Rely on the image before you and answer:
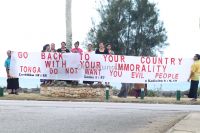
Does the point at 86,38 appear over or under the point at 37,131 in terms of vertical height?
over

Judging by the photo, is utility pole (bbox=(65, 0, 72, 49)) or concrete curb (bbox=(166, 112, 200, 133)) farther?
utility pole (bbox=(65, 0, 72, 49))

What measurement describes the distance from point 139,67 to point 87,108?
366 inches

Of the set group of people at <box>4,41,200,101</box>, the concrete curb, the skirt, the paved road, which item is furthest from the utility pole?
the concrete curb

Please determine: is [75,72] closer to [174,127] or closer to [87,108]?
[87,108]

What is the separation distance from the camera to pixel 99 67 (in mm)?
26125

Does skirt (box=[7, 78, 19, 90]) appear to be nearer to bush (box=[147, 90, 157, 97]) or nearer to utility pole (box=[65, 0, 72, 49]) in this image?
utility pole (box=[65, 0, 72, 49])

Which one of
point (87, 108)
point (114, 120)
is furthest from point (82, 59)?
point (114, 120)

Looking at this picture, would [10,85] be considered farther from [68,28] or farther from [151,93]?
[151,93]

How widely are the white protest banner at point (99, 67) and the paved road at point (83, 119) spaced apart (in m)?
8.01

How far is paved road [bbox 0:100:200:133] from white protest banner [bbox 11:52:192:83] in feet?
26.3

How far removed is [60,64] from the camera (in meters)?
25.9

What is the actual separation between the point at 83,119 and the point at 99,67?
1209 cm

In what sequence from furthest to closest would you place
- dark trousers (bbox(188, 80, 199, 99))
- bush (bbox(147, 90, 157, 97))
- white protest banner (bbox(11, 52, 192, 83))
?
bush (bbox(147, 90, 157, 97))
white protest banner (bbox(11, 52, 192, 83))
dark trousers (bbox(188, 80, 199, 99))

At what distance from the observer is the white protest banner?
1014 inches
